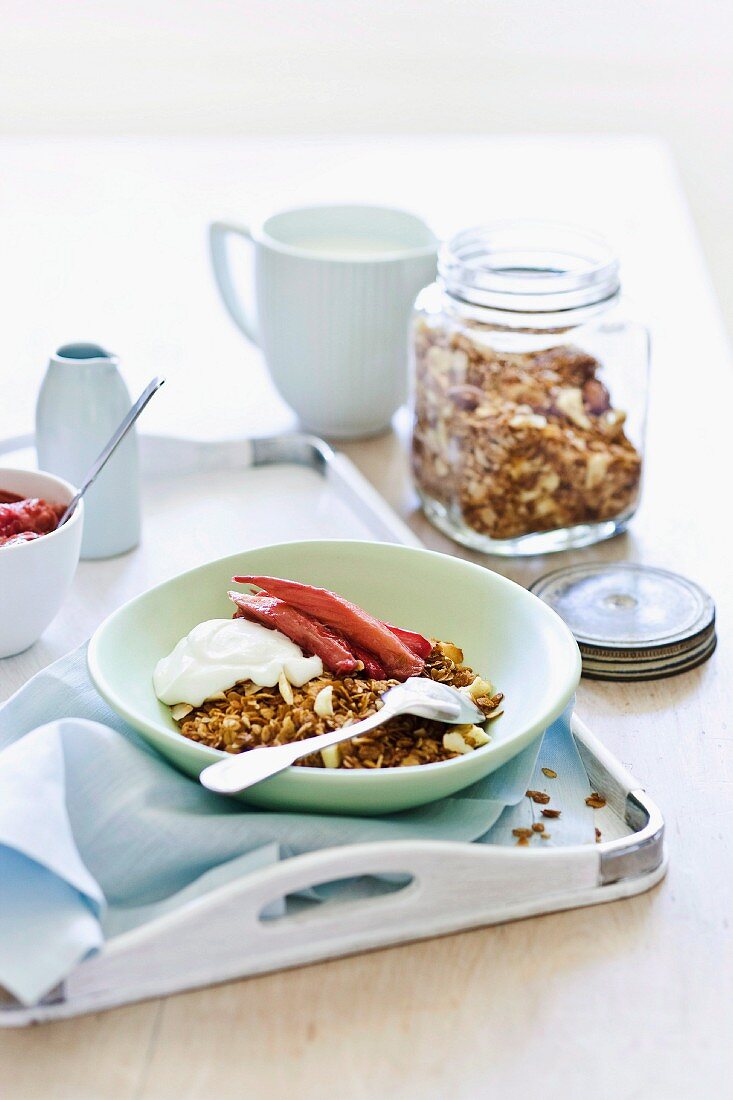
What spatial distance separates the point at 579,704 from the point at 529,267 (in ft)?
1.56

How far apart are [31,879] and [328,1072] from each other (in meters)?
0.19

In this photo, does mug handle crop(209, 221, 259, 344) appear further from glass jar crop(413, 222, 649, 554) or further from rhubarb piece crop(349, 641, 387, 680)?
rhubarb piece crop(349, 641, 387, 680)

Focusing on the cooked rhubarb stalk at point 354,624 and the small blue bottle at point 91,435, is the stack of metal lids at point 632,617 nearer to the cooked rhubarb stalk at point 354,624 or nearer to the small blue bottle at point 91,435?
the cooked rhubarb stalk at point 354,624

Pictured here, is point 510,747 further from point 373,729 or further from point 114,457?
point 114,457

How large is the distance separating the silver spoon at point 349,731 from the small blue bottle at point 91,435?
1.42ft

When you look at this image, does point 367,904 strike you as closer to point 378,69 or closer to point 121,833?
point 121,833

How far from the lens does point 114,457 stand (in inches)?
43.7

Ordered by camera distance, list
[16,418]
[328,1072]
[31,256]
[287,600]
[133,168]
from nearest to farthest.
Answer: [328,1072] → [287,600] → [16,418] → [31,256] → [133,168]

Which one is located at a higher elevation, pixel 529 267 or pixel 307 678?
pixel 529 267

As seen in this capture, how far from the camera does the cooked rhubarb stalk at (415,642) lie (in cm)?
86

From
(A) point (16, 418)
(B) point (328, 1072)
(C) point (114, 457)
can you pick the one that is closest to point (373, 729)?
(B) point (328, 1072)

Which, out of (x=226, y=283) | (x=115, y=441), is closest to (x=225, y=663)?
(x=115, y=441)

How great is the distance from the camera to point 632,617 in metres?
1.03

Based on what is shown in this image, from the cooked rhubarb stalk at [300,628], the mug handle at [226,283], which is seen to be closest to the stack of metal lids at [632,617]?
the cooked rhubarb stalk at [300,628]
